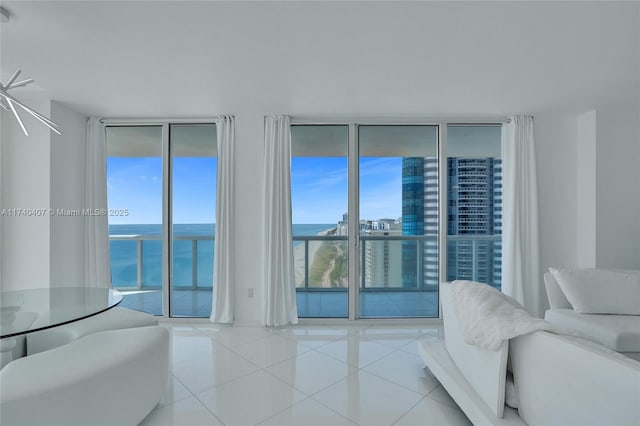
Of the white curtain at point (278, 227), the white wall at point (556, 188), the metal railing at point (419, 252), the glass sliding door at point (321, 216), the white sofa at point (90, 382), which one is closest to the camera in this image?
the white sofa at point (90, 382)

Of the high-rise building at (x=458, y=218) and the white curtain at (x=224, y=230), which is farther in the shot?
the high-rise building at (x=458, y=218)

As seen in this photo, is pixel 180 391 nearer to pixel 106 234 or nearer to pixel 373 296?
pixel 106 234

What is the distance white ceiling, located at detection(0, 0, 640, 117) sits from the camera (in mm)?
1649

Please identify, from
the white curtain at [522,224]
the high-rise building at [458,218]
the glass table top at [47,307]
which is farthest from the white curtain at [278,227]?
the white curtain at [522,224]

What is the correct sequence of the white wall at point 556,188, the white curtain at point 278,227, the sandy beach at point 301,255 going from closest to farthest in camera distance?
the white curtain at point 278,227 → the white wall at point 556,188 → the sandy beach at point 301,255

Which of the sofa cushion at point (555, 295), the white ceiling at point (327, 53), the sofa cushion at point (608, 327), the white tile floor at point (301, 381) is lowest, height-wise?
the white tile floor at point (301, 381)

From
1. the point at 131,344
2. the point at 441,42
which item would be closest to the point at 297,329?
the point at 131,344

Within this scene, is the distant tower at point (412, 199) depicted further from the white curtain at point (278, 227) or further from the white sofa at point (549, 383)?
the white sofa at point (549, 383)

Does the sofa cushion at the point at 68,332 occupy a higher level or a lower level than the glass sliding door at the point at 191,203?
lower

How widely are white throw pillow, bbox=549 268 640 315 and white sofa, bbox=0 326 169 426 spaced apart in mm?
3451

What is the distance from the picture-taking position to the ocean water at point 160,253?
3738 mm

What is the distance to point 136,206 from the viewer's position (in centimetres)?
372

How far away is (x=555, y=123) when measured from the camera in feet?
11.3

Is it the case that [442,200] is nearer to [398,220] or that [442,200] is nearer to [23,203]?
[398,220]
